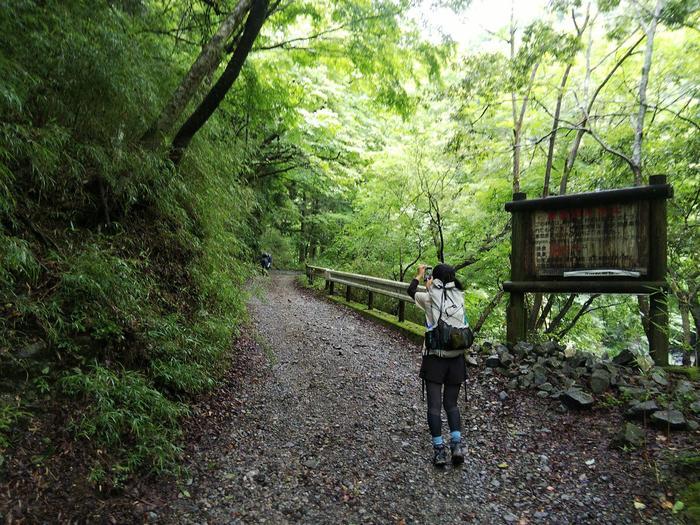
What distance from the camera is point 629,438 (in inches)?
137

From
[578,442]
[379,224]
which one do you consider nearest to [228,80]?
[578,442]

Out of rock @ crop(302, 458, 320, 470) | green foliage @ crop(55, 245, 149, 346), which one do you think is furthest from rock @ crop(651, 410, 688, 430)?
green foliage @ crop(55, 245, 149, 346)

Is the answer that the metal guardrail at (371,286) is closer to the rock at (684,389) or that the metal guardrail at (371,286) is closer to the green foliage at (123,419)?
the rock at (684,389)

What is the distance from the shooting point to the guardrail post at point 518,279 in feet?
19.7

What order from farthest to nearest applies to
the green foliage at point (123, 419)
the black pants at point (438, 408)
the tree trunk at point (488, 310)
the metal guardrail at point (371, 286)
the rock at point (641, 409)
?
the tree trunk at point (488, 310) < the metal guardrail at point (371, 286) < the rock at point (641, 409) < the black pants at point (438, 408) < the green foliage at point (123, 419)

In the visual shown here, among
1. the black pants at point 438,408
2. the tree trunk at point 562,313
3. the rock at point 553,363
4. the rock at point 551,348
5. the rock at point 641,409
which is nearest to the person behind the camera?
the black pants at point 438,408

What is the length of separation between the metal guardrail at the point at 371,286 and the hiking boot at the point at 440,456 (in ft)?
12.3

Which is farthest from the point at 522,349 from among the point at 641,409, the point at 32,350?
the point at 32,350

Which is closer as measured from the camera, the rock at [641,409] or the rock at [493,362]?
the rock at [641,409]

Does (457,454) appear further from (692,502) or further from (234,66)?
(234,66)

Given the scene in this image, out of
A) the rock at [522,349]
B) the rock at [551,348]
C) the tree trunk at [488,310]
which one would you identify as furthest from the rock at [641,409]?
the tree trunk at [488,310]

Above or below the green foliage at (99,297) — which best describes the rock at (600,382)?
below

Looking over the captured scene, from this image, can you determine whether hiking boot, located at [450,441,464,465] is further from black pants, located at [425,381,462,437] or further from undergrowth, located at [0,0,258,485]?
undergrowth, located at [0,0,258,485]

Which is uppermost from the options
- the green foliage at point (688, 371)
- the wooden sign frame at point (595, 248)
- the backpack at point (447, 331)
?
the wooden sign frame at point (595, 248)
